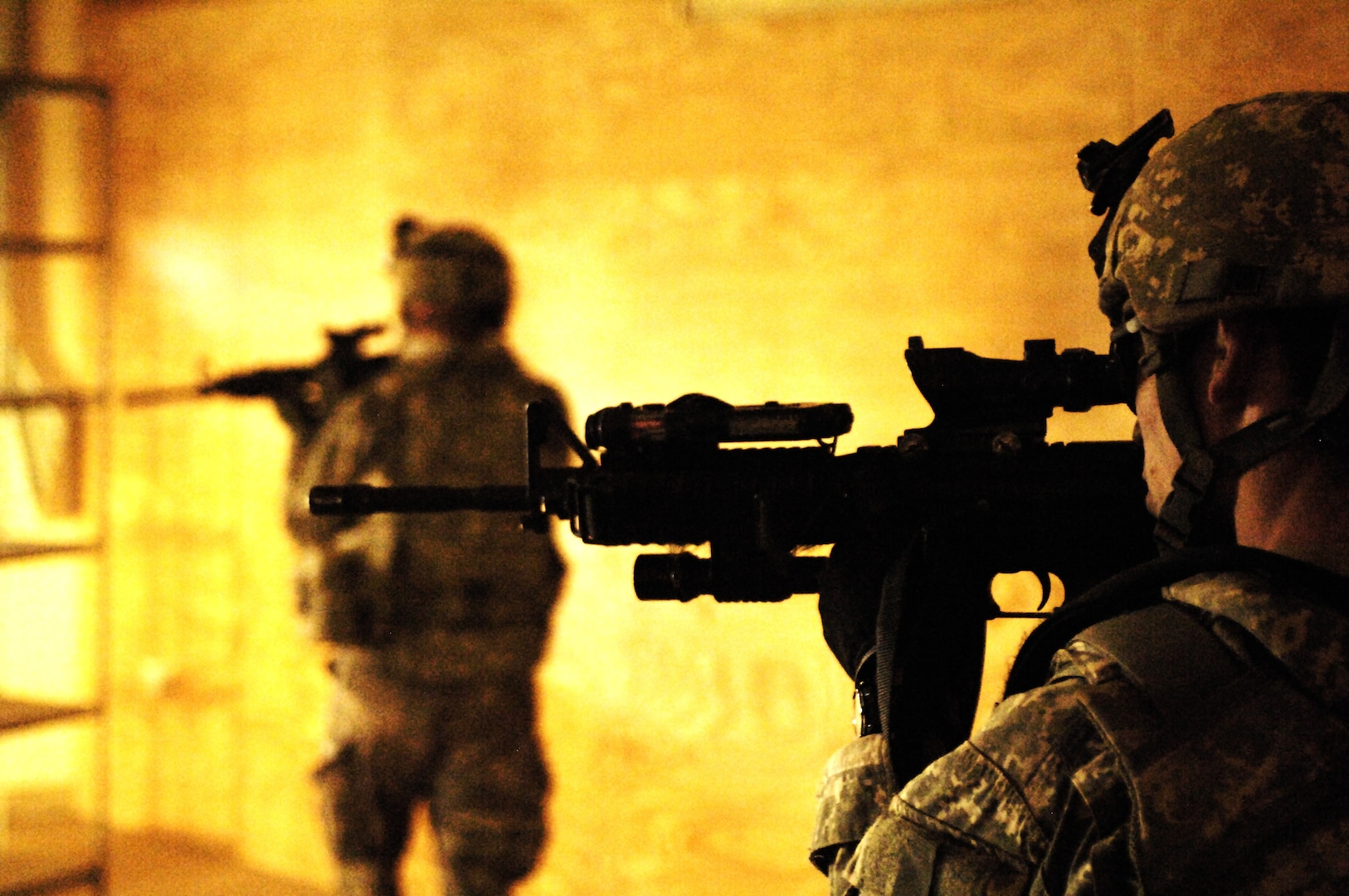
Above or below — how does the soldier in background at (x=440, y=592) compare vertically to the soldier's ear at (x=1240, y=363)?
below

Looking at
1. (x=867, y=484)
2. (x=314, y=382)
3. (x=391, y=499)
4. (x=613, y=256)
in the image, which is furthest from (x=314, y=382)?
(x=867, y=484)

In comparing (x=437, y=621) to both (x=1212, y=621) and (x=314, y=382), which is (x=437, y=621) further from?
(x=1212, y=621)

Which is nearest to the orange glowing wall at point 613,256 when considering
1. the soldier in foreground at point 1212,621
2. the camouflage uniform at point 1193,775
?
the soldier in foreground at point 1212,621

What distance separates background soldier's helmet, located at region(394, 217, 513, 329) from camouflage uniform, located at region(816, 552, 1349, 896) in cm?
144

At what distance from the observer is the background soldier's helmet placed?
1905 mm

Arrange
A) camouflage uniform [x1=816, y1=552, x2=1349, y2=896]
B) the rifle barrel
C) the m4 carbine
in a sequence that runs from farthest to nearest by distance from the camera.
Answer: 1. the rifle barrel
2. the m4 carbine
3. camouflage uniform [x1=816, y1=552, x2=1349, y2=896]

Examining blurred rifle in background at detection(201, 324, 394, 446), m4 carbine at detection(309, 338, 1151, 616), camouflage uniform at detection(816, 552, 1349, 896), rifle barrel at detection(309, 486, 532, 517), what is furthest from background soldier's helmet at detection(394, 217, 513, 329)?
camouflage uniform at detection(816, 552, 1349, 896)

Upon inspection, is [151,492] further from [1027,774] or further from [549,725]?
[1027,774]

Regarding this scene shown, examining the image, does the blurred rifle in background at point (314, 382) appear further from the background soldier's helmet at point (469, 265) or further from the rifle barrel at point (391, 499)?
the rifle barrel at point (391, 499)

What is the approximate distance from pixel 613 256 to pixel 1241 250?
5.47 ft

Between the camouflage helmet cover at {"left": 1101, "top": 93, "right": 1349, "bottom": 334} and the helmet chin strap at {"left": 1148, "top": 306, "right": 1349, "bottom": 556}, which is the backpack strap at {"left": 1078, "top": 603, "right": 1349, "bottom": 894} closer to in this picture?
the helmet chin strap at {"left": 1148, "top": 306, "right": 1349, "bottom": 556}

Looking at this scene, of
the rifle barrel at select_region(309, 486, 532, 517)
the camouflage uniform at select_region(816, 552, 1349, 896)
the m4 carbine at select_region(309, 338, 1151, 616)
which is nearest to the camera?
the camouflage uniform at select_region(816, 552, 1349, 896)

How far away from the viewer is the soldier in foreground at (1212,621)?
0.56 m

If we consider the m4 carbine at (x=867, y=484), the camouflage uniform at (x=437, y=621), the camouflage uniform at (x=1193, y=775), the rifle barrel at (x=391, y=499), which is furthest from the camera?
the camouflage uniform at (x=437, y=621)
